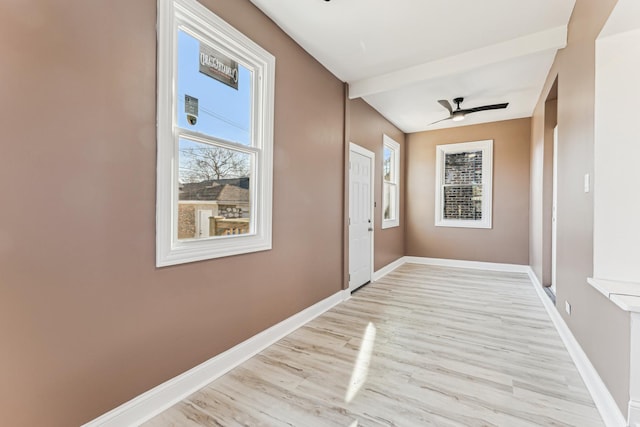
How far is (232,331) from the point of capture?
230cm

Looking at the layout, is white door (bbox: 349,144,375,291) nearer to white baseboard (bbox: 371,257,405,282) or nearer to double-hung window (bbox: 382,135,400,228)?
white baseboard (bbox: 371,257,405,282)

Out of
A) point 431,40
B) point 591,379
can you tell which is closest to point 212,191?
point 431,40

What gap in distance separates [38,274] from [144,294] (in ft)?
1.67

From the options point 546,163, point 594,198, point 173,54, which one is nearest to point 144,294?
point 173,54

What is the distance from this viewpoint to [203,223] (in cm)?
213

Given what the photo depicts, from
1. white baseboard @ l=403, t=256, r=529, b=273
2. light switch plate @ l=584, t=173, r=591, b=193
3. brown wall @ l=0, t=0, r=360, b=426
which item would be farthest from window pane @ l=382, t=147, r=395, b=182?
brown wall @ l=0, t=0, r=360, b=426

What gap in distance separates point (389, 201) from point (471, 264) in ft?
6.96

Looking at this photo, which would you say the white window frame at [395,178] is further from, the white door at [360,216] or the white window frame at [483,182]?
the white door at [360,216]

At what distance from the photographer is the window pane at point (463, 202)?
5.91 meters

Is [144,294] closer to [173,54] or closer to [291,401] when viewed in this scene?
[291,401]

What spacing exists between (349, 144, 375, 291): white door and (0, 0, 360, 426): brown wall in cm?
235

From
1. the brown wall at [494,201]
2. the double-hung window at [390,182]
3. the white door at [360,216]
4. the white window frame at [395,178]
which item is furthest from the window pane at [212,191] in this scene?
the brown wall at [494,201]

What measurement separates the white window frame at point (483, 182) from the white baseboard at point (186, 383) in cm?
446

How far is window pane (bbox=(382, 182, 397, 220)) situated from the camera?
17.7ft
